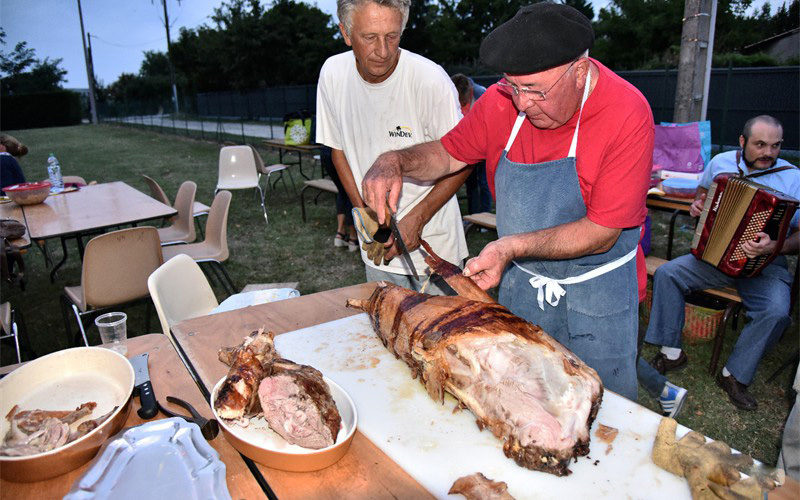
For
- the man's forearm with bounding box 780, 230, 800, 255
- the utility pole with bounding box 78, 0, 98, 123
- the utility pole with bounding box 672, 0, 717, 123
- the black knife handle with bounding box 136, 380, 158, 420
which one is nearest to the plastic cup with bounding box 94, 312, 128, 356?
the black knife handle with bounding box 136, 380, 158, 420

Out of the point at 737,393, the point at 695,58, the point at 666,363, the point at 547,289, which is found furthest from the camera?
the point at 695,58

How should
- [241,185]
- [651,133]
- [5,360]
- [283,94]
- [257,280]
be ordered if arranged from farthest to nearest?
[283,94], [241,185], [257,280], [5,360], [651,133]

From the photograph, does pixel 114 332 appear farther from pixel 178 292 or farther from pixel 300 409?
pixel 300 409

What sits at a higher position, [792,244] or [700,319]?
[792,244]

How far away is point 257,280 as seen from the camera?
6.60 m

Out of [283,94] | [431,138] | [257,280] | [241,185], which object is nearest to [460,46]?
[283,94]

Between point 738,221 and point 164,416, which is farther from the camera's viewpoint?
point 738,221

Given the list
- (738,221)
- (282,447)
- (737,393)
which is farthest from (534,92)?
(737,393)

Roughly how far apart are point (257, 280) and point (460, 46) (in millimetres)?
33210

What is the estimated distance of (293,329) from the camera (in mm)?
2305

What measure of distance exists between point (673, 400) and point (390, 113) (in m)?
2.62

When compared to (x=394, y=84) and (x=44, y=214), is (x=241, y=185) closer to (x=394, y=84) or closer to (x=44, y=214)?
(x=44, y=214)

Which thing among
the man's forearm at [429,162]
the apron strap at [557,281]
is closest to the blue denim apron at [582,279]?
the apron strap at [557,281]

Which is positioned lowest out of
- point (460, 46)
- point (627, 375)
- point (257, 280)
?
point (257, 280)
